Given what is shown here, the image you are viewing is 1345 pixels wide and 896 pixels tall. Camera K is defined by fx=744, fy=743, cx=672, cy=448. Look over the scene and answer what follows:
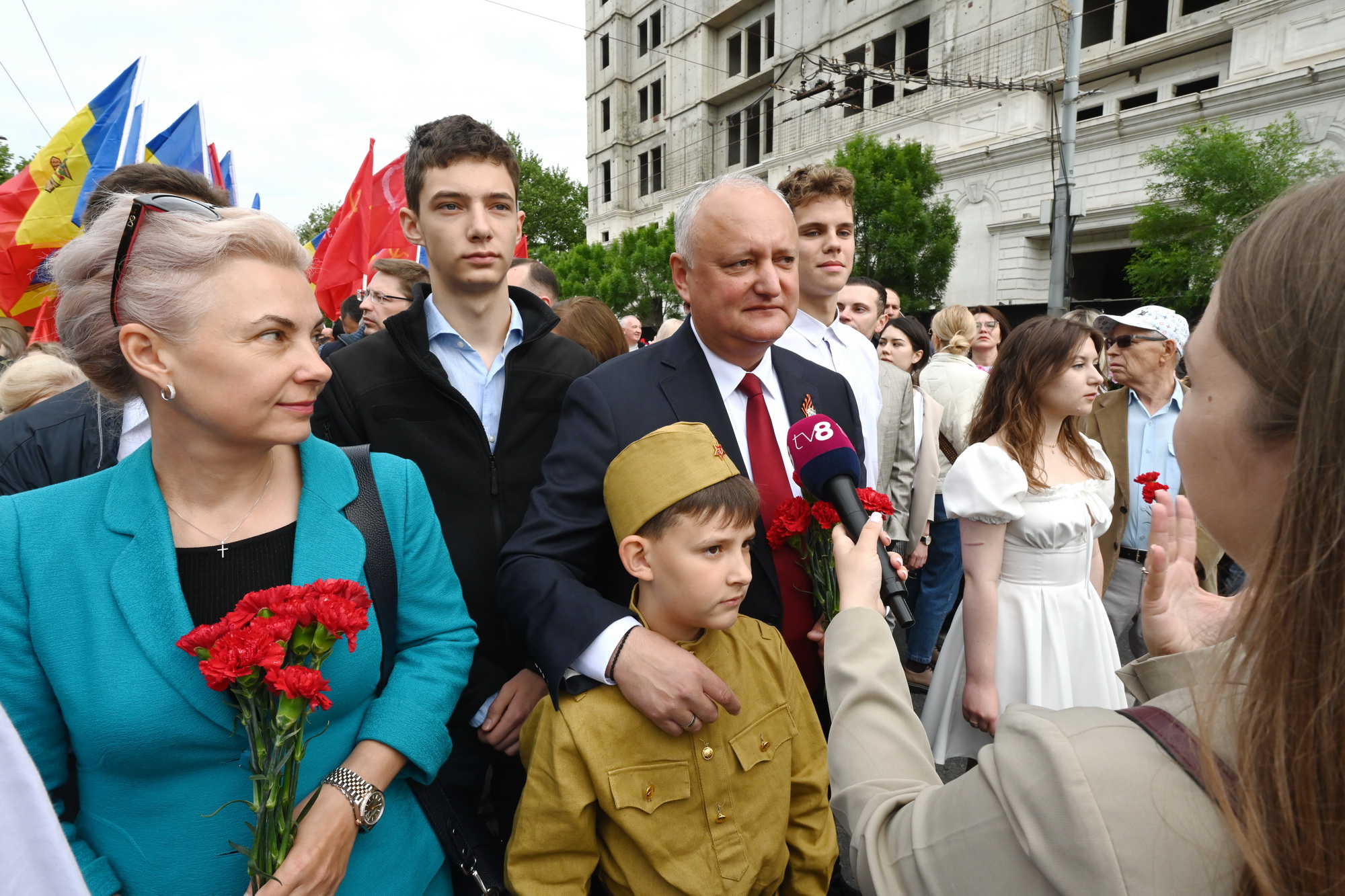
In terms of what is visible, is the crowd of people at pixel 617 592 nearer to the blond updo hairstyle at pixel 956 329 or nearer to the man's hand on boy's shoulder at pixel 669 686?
the man's hand on boy's shoulder at pixel 669 686

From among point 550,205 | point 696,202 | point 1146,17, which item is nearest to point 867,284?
point 696,202

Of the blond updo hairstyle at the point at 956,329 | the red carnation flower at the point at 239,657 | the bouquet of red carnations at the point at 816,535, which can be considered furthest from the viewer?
the blond updo hairstyle at the point at 956,329

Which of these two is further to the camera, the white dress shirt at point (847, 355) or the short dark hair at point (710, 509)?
the white dress shirt at point (847, 355)

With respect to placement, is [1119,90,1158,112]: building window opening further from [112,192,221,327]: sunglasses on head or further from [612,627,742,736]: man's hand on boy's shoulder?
[112,192,221,327]: sunglasses on head

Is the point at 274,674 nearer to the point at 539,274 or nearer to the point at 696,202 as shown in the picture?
the point at 696,202

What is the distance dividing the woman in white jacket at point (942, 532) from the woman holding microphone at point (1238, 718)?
4274 millimetres

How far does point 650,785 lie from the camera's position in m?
1.76

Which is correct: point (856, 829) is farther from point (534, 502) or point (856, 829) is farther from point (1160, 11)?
point (1160, 11)

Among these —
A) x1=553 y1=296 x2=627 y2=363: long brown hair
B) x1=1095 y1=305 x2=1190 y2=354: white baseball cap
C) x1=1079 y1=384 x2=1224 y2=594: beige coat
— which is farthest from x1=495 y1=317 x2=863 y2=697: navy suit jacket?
x1=1095 y1=305 x2=1190 y2=354: white baseball cap

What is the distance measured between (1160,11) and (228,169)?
81.5 ft

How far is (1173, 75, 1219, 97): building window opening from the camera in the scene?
63.8 ft

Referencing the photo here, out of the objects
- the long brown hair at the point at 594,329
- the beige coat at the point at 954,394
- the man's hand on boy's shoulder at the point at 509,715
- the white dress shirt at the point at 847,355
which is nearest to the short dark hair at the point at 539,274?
the long brown hair at the point at 594,329

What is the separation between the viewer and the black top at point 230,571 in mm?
1596

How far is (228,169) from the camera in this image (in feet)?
41.3
